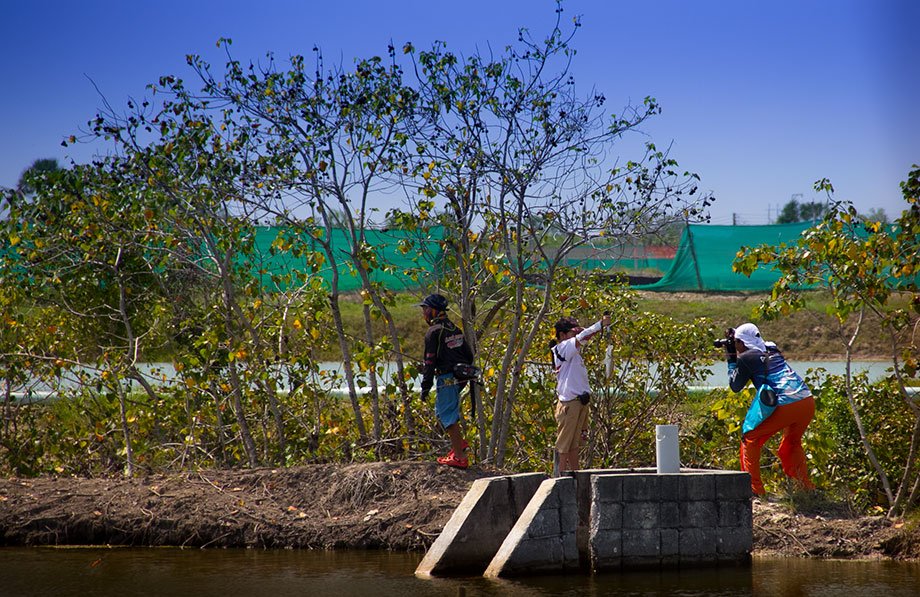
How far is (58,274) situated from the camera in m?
12.3

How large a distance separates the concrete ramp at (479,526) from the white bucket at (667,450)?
3.10ft

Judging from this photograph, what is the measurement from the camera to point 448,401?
10.1m

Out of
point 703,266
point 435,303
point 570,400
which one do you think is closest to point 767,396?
point 570,400

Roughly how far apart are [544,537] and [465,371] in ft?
6.96

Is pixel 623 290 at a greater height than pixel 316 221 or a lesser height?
lesser

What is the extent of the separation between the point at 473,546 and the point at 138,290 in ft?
20.4

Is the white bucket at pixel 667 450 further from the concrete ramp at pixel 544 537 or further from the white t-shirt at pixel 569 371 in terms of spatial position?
the white t-shirt at pixel 569 371

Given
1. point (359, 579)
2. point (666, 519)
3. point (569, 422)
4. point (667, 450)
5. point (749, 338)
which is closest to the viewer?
point (359, 579)

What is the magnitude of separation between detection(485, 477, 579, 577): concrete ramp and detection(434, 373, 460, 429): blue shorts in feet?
5.45

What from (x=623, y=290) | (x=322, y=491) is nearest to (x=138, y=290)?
(x=322, y=491)

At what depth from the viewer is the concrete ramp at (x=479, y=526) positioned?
27.9ft

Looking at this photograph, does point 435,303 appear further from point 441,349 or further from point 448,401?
point 448,401

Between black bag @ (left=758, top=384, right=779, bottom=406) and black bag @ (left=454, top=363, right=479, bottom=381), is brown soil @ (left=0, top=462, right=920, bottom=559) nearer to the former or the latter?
black bag @ (left=454, top=363, right=479, bottom=381)

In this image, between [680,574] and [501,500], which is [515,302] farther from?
[680,574]
